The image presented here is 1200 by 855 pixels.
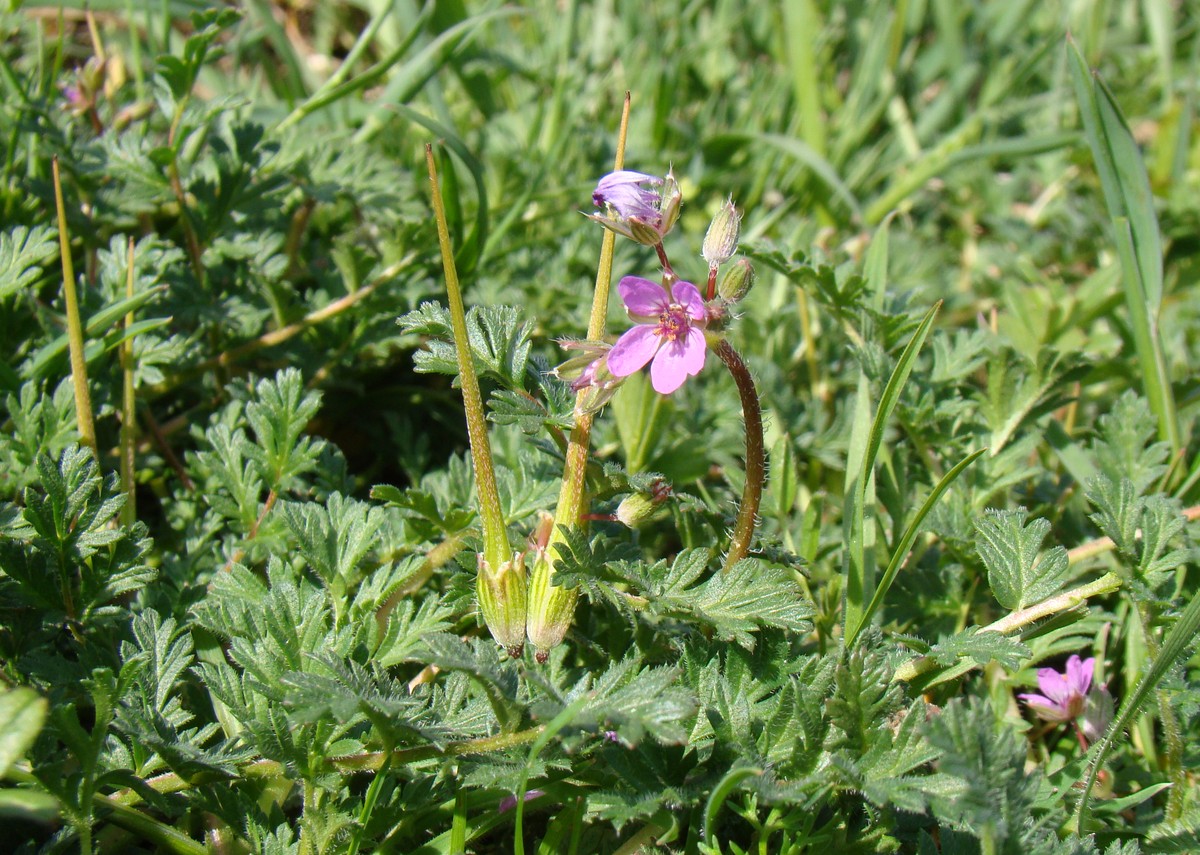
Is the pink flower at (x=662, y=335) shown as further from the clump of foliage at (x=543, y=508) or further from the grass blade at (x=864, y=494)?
the grass blade at (x=864, y=494)

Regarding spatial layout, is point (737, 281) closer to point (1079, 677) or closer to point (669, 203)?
point (669, 203)

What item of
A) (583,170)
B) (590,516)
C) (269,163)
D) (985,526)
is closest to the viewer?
(590,516)

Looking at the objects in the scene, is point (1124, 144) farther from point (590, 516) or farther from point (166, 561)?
point (166, 561)

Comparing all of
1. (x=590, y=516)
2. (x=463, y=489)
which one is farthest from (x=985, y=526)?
(x=463, y=489)

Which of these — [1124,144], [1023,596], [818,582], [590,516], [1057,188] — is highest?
[1124,144]

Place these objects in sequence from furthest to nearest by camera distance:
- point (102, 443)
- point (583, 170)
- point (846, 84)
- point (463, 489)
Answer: point (846, 84), point (583, 170), point (102, 443), point (463, 489)

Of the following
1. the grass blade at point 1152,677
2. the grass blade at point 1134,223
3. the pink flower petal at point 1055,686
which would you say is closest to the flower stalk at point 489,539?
the grass blade at point 1152,677
